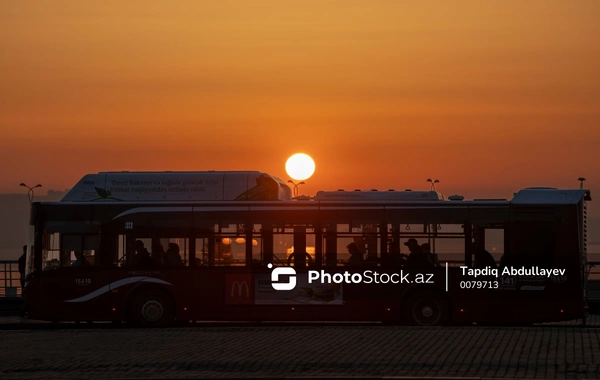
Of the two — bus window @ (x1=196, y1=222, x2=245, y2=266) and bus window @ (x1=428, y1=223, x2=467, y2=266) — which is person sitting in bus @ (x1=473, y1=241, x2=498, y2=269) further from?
bus window @ (x1=196, y1=222, x2=245, y2=266)

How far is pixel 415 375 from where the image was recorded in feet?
44.4

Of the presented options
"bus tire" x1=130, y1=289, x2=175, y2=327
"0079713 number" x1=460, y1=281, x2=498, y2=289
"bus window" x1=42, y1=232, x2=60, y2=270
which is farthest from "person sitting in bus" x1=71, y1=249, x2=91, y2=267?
"0079713 number" x1=460, y1=281, x2=498, y2=289

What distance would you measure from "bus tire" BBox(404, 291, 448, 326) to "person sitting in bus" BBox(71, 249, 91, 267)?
7.16 meters

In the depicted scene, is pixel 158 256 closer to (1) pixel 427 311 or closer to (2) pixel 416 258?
(2) pixel 416 258

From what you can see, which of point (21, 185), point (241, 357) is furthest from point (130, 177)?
point (21, 185)

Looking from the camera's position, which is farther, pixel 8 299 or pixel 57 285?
pixel 8 299

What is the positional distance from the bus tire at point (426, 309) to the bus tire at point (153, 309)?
5.26m

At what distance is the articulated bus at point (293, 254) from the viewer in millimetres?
22703

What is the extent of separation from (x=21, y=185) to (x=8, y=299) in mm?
39552

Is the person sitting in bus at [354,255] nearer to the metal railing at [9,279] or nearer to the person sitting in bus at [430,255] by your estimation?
the person sitting in bus at [430,255]

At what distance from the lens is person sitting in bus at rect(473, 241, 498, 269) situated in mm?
22734

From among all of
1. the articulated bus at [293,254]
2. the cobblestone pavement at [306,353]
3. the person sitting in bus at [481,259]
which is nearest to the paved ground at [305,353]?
the cobblestone pavement at [306,353]

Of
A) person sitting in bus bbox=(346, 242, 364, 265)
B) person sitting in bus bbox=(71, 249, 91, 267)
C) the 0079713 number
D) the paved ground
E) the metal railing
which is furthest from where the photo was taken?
A: the metal railing

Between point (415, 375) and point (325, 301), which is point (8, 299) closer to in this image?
point (325, 301)
